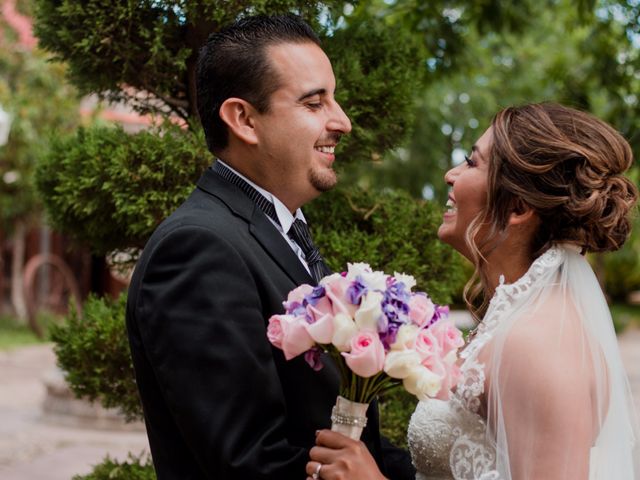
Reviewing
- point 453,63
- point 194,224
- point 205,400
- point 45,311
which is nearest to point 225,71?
point 194,224

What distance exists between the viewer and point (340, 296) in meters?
2.05

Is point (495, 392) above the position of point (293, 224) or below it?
below

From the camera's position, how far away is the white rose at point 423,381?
1980mm

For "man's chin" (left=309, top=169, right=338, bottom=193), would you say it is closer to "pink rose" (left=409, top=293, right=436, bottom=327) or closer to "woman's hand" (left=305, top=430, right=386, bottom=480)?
"pink rose" (left=409, top=293, right=436, bottom=327)

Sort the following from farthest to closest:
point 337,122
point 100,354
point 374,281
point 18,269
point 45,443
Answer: point 18,269
point 45,443
point 100,354
point 337,122
point 374,281

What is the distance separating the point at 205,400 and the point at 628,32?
5.16 m

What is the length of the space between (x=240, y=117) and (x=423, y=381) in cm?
99

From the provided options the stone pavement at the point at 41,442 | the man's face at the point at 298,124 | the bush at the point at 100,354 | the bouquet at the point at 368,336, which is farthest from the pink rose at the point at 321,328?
the stone pavement at the point at 41,442

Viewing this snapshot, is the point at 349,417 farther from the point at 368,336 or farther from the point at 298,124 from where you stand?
the point at 298,124

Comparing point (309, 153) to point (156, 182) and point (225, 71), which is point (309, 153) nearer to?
point (225, 71)

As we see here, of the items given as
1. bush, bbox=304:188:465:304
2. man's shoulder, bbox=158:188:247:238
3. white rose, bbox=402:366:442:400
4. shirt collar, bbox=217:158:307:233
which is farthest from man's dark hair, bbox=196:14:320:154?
bush, bbox=304:188:465:304

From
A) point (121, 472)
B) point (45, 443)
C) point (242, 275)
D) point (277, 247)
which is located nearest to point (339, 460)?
point (242, 275)

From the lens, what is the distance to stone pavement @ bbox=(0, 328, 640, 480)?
276 inches

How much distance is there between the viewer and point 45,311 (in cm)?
1770
